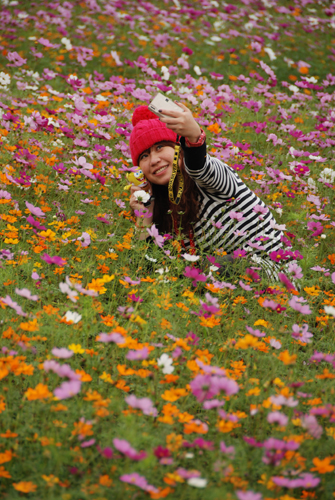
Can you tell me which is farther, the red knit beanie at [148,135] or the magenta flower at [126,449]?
the red knit beanie at [148,135]

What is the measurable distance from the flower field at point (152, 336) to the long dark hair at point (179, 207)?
0.71 ft

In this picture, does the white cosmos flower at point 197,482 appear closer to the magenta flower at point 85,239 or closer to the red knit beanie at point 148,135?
the magenta flower at point 85,239

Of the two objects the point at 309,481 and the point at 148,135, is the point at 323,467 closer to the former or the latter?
the point at 309,481

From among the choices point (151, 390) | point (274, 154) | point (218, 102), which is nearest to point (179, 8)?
point (218, 102)

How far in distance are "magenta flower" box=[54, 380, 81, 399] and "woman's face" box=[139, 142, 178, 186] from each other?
1682 millimetres

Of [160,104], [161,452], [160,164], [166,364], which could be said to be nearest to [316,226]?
[160,164]

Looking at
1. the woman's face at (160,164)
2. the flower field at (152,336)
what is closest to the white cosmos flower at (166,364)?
the flower field at (152,336)

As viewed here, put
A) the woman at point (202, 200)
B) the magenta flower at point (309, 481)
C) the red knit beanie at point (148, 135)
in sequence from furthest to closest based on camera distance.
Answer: the red knit beanie at point (148, 135) < the woman at point (202, 200) < the magenta flower at point (309, 481)

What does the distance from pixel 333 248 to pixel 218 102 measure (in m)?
2.96

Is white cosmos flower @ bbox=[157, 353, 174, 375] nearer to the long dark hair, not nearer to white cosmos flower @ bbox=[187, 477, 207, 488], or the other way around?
white cosmos flower @ bbox=[187, 477, 207, 488]

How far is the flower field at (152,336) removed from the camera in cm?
140

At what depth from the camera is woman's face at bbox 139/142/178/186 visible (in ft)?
9.29

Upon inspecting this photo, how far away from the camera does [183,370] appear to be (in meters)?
1.84

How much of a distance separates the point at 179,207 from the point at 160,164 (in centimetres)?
30
